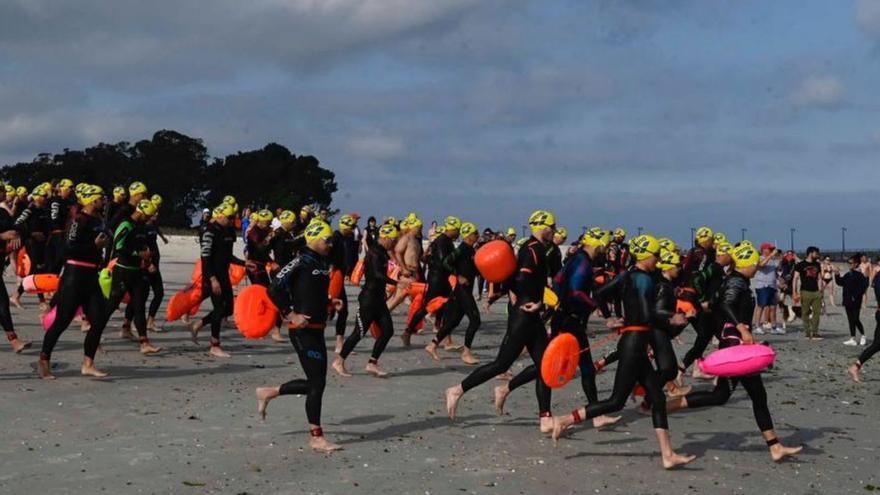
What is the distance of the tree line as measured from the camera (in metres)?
83.5

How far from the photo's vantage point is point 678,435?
9781 mm

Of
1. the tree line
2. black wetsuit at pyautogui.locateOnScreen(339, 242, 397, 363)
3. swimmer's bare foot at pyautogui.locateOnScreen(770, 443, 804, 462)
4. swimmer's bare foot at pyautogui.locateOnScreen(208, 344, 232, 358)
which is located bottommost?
swimmer's bare foot at pyautogui.locateOnScreen(770, 443, 804, 462)

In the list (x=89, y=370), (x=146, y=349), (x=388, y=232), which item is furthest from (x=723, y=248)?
(x=89, y=370)

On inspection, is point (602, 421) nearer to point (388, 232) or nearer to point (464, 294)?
point (464, 294)

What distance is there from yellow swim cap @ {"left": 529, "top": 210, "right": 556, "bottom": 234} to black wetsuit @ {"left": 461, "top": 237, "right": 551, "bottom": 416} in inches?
15.8

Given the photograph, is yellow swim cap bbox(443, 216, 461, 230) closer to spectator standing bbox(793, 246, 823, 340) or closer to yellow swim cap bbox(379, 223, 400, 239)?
yellow swim cap bbox(379, 223, 400, 239)

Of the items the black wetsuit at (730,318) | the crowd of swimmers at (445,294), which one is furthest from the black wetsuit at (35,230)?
the black wetsuit at (730,318)

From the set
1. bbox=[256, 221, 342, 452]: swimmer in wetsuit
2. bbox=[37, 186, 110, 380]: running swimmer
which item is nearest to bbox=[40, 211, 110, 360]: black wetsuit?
bbox=[37, 186, 110, 380]: running swimmer

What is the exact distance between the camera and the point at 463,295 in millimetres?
14367

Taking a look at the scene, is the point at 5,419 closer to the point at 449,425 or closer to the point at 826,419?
the point at 449,425

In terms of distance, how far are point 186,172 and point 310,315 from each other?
81966 millimetres

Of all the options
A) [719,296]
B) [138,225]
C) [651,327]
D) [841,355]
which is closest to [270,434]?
[651,327]

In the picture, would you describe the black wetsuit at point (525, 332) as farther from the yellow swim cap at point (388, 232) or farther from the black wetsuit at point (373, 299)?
the yellow swim cap at point (388, 232)

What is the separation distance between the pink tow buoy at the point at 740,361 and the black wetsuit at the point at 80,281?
6.72 meters
